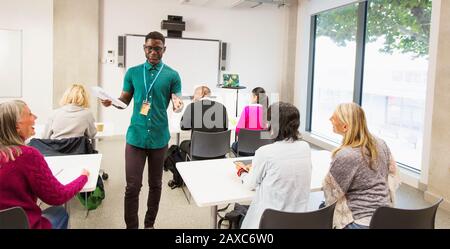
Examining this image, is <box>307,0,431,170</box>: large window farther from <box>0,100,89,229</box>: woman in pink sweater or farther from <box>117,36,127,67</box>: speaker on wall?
<box>0,100,89,229</box>: woman in pink sweater

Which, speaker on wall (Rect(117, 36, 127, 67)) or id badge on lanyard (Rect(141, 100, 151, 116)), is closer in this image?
id badge on lanyard (Rect(141, 100, 151, 116))

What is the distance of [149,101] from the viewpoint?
7.97 feet

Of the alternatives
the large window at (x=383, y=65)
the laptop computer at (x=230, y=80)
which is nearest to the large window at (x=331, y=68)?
the large window at (x=383, y=65)

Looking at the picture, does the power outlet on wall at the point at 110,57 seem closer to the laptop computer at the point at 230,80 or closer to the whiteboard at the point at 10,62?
the whiteboard at the point at 10,62

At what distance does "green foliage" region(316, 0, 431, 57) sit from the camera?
4434 mm

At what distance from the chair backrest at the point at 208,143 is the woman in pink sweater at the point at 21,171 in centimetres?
187

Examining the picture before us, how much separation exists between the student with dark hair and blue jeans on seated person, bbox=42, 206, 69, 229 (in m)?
1.10

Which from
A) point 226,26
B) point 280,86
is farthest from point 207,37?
point 280,86

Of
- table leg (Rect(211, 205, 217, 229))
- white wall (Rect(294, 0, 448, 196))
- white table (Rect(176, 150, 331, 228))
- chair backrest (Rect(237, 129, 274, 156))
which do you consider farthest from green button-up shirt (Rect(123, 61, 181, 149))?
white wall (Rect(294, 0, 448, 196))

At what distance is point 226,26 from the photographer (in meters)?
6.98

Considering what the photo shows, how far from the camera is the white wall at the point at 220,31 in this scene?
20.5 ft

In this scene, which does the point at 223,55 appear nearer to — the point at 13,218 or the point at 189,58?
the point at 189,58
